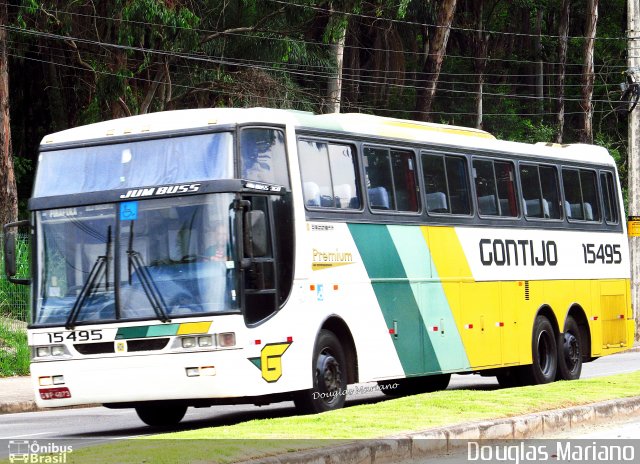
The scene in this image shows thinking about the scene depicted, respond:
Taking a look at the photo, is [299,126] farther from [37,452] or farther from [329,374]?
[37,452]

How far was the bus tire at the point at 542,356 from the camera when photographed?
21031mm

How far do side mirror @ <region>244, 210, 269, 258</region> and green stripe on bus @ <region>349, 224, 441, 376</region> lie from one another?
6.78ft

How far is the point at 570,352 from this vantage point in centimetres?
2214

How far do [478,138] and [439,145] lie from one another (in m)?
1.55

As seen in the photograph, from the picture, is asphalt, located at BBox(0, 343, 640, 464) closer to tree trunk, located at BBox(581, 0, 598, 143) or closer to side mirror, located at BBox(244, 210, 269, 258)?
side mirror, located at BBox(244, 210, 269, 258)

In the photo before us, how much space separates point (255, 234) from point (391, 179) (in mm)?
3615

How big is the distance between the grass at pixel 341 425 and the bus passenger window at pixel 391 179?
2.76 meters

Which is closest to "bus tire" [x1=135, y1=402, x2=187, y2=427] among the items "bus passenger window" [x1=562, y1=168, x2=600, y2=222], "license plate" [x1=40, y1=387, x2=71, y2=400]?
"license plate" [x1=40, y1=387, x2=71, y2=400]

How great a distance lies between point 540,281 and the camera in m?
21.4

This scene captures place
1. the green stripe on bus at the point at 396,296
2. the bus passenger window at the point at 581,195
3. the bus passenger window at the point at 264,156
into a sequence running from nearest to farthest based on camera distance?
the bus passenger window at the point at 264,156 → the green stripe on bus at the point at 396,296 → the bus passenger window at the point at 581,195

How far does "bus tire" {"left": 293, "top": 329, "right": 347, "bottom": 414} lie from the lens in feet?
50.7

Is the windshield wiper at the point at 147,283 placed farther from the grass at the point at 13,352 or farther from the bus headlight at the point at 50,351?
the grass at the point at 13,352

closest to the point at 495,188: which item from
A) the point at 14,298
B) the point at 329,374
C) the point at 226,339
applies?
the point at 329,374

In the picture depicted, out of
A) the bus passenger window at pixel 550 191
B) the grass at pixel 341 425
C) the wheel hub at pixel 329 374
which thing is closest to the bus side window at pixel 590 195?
the bus passenger window at pixel 550 191
